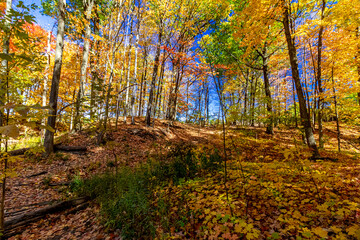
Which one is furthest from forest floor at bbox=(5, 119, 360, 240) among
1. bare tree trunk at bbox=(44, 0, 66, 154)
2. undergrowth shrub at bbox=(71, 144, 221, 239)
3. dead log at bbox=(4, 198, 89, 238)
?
bare tree trunk at bbox=(44, 0, 66, 154)

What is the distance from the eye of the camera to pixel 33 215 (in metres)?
3.19

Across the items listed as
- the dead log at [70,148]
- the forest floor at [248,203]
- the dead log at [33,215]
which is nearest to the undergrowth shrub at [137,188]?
the forest floor at [248,203]

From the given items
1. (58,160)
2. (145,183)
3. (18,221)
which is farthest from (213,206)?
(58,160)

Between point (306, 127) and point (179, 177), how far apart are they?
4.71m

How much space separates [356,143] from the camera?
31.1 feet

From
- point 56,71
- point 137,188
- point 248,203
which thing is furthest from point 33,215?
point 56,71

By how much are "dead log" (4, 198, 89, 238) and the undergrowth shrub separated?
1.33ft

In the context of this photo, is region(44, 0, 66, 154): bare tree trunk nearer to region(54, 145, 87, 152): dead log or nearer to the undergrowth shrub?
region(54, 145, 87, 152): dead log

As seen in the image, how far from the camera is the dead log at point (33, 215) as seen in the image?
281 cm

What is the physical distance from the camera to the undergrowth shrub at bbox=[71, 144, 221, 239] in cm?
270

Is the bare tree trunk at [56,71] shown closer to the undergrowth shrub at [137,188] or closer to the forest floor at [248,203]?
the forest floor at [248,203]

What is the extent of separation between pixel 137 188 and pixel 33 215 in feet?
7.28

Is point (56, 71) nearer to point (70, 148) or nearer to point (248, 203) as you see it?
point (70, 148)

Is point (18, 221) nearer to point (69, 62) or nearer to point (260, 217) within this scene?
point (260, 217)
